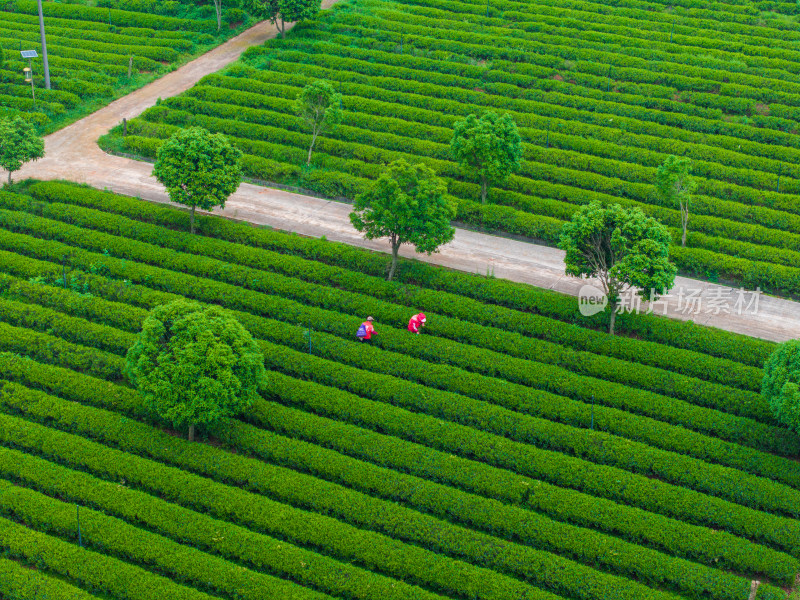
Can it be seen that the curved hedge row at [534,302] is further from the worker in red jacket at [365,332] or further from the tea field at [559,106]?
the tea field at [559,106]

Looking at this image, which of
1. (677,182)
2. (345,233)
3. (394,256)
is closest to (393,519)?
(394,256)

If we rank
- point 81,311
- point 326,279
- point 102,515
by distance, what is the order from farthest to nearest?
point 326,279, point 81,311, point 102,515

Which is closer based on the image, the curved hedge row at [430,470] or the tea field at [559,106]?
the curved hedge row at [430,470]

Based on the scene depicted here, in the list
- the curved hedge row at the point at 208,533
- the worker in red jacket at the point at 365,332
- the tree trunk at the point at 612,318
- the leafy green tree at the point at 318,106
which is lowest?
the curved hedge row at the point at 208,533

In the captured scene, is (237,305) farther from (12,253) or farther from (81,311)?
(12,253)

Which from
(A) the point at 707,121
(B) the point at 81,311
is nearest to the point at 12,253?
(B) the point at 81,311

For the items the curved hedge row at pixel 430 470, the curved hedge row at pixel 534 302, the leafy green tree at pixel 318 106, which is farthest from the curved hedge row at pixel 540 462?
the leafy green tree at pixel 318 106
